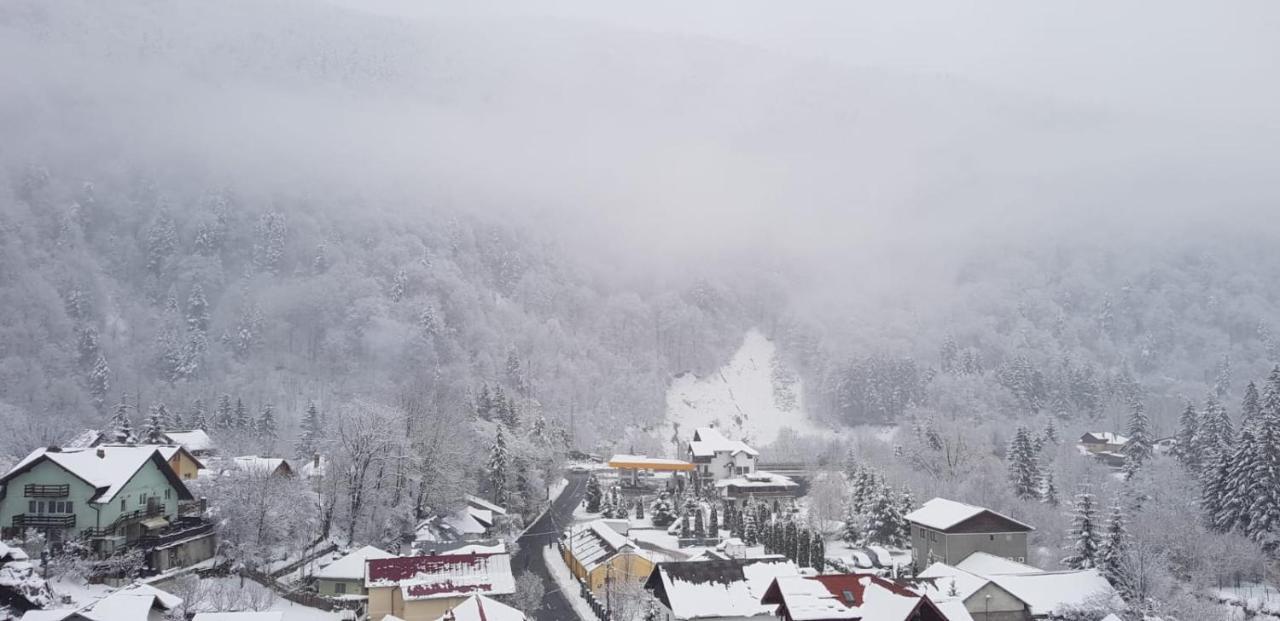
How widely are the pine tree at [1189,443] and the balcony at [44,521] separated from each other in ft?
280

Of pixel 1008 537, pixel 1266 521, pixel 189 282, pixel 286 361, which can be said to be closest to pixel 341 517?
pixel 1008 537

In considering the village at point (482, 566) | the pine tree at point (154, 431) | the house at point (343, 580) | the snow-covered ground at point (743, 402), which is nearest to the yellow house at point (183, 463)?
the village at point (482, 566)

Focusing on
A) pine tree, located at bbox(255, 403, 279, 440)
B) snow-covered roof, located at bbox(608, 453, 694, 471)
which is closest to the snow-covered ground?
snow-covered roof, located at bbox(608, 453, 694, 471)

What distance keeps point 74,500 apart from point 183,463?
16128mm

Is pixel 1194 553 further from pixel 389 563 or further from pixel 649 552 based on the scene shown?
pixel 389 563

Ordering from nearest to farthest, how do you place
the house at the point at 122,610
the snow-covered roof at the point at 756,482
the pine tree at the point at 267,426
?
the house at the point at 122,610
the snow-covered roof at the point at 756,482
the pine tree at the point at 267,426

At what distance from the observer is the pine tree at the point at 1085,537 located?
5100 cm

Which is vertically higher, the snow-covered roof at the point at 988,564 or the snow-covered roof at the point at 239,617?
the snow-covered roof at the point at 239,617

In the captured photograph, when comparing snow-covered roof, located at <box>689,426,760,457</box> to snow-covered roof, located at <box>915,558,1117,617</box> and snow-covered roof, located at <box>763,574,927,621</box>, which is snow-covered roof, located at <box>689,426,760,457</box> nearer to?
snow-covered roof, located at <box>915,558,1117,617</box>

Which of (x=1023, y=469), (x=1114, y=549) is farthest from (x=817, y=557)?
(x=1023, y=469)

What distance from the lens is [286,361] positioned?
160875 mm

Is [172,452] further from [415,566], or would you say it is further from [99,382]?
[99,382]

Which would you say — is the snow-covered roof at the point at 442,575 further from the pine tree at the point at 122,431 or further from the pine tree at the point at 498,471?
the pine tree at the point at 498,471

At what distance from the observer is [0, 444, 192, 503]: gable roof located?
46500 millimetres
